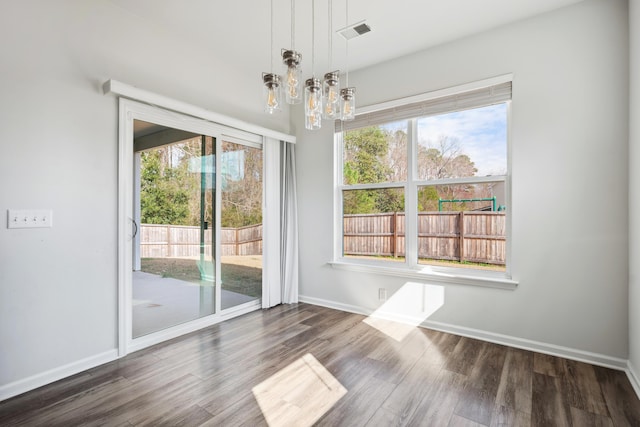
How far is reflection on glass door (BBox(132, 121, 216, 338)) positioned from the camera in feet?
9.07

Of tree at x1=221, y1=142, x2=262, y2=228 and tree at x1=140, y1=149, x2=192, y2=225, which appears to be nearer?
tree at x1=140, y1=149, x2=192, y2=225

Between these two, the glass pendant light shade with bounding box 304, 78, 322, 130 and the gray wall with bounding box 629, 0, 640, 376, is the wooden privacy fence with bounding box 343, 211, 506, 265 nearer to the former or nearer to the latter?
the gray wall with bounding box 629, 0, 640, 376

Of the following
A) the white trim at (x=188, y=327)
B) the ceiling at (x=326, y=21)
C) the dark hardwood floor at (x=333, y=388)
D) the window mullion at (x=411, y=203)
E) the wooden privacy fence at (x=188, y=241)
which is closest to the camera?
the dark hardwood floor at (x=333, y=388)

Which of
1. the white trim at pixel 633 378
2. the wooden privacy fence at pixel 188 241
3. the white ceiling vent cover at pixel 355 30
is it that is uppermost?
the white ceiling vent cover at pixel 355 30

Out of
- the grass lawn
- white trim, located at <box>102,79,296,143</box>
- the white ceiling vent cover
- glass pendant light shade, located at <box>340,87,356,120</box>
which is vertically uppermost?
the white ceiling vent cover

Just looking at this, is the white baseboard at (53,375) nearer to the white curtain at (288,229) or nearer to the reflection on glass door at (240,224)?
the reflection on glass door at (240,224)

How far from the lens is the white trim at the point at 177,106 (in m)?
2.39

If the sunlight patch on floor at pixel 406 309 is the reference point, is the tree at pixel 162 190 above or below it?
above

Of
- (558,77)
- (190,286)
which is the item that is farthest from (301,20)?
(190,286)

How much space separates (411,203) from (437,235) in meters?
0.43

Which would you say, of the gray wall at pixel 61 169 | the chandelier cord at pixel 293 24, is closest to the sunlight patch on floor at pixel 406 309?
the gray wall at pixel 61 169

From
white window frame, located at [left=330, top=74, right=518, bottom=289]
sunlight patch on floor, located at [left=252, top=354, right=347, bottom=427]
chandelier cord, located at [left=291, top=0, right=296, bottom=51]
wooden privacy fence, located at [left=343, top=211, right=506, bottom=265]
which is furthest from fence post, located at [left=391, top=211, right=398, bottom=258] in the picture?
chandelier cord, located at [left=291, top=0, right=296, bottom=51]

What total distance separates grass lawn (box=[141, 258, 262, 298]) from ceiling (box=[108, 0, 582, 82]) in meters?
2.15

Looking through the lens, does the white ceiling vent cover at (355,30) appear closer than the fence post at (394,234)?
Yes
